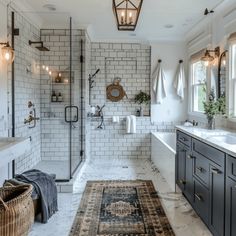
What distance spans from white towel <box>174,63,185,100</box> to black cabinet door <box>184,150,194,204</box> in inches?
119

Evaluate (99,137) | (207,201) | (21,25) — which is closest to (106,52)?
(99,137)

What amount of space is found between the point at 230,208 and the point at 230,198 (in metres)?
0.08

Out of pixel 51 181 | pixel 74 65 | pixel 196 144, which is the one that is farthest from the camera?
pixel 74 65

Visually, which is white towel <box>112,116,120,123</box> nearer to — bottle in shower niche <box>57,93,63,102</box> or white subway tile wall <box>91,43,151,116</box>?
white subway tile wall <box>91,43,151,116</box>

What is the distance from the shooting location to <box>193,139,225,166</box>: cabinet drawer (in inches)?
98.1

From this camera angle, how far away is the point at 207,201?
284 cm

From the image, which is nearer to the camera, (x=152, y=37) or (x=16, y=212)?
(x=16, y=212)

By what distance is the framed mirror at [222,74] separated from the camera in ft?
14.3

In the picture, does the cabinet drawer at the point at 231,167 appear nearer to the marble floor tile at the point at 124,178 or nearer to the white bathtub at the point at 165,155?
the marble floor tile at the point at 124,178

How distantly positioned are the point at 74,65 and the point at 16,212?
376cm

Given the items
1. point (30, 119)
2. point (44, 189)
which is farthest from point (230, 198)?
point (30, 119)

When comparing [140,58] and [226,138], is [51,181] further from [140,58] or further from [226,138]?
[140,58]

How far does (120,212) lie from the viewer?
3.40 m

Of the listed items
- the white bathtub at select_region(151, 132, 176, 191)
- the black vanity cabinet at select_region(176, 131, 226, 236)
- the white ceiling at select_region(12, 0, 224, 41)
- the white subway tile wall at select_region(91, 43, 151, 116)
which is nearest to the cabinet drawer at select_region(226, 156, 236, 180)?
the black vanity cabinet at select_region(176, 131, 226, 236)
